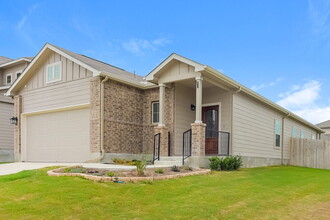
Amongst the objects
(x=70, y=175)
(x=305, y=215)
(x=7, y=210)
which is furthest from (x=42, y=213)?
(x=305, y=215)

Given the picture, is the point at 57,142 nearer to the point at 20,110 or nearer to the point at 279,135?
the point at 20,110

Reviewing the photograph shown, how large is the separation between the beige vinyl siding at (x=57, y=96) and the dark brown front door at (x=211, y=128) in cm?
511

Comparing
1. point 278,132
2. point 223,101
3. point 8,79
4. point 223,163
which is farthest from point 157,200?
point 8,79

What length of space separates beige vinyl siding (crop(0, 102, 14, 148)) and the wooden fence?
56.2 ft

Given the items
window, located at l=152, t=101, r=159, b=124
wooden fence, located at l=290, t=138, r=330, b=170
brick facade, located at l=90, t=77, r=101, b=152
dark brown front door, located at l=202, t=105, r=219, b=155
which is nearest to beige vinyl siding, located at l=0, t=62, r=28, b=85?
brick facade, located at l=90, t=77, r=101, b=152

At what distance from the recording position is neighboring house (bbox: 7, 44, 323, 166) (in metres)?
11.6

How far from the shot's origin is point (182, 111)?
1306cm

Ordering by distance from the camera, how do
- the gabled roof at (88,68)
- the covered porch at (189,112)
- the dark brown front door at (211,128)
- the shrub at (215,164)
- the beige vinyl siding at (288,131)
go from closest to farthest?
1. the shrub at (215,164)
2. the covered porch at (189,112)
3. the gabled roof at (88,68)
4. the dark brown front door at (211,128)
5. the beige vinyl siding at (288,131)

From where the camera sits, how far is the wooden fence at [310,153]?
1677 cm

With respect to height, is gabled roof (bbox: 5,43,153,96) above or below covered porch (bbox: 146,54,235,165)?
above

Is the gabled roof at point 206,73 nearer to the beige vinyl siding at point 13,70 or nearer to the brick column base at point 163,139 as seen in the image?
the brick column base at point 163,139

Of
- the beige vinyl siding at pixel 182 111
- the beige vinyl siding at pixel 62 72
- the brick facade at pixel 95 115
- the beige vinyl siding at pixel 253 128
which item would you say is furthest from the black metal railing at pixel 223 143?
the beige vinyl siding at pixel 62 72

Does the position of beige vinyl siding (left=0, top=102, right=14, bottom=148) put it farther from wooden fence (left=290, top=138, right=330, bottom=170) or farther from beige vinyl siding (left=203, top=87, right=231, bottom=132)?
wooden fence (left=290, top=138, right=330, bottom=170)

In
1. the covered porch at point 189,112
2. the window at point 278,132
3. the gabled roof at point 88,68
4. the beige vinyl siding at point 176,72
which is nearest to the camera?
the beige vinyl siding at point 176,72
